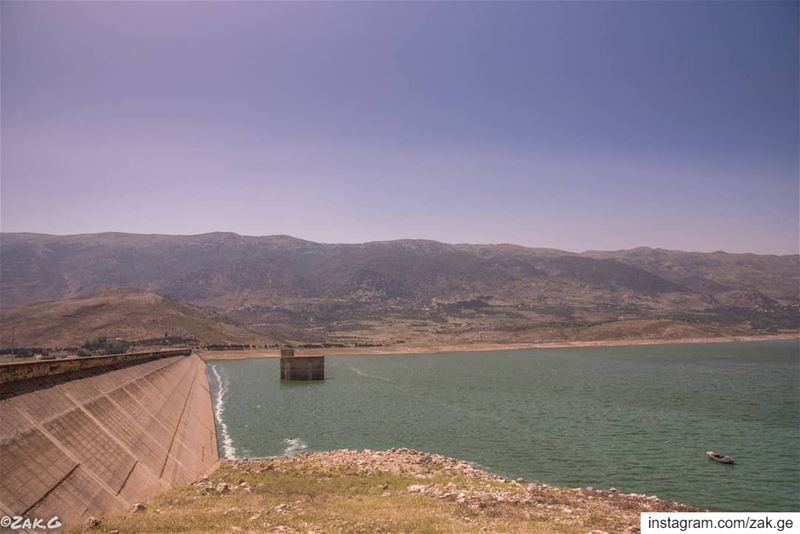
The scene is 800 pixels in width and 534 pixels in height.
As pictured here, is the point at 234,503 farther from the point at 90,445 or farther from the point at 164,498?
the point at 90,445

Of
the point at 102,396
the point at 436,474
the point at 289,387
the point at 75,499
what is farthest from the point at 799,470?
the point at 289,387

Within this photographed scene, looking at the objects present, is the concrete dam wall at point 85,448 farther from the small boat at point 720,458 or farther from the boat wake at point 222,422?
the small boat at point 720,458

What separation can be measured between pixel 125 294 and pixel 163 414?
17241 centimetres

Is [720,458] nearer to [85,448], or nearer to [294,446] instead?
[294,446]

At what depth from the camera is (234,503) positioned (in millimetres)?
23703

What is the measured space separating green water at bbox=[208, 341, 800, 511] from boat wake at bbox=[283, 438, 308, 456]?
371 mm

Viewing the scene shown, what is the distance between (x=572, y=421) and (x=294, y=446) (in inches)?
1190

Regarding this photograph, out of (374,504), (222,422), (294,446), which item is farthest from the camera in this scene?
(222,422)

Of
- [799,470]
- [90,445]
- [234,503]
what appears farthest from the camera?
[799,470]

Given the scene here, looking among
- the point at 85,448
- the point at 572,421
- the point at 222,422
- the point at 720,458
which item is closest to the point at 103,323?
the point at 222,422

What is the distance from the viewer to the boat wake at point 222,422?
48.6 metres

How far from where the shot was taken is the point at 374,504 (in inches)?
958

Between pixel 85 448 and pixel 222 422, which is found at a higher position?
pixel 85 448

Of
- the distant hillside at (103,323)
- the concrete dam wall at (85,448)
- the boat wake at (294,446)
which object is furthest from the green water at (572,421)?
the distant hillside at (103,323)
